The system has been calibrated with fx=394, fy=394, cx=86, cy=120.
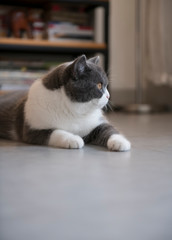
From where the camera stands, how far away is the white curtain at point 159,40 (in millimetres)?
3205

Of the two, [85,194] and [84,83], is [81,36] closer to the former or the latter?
[84,83]

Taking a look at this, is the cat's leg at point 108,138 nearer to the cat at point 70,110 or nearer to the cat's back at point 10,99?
the cat at point 70,110

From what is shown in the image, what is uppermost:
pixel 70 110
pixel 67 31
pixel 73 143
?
pixel 67 31

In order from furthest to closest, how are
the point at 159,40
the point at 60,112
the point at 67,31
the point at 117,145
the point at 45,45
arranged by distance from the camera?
the point at 159,40 < the point at 67,31 < the point at 45,45 < the point at 60,112 < the point at 117,145

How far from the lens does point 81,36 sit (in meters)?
3.16

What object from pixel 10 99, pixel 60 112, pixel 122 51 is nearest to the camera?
pixel 60 112

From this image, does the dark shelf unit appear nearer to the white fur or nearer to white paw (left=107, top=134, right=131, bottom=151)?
the white fur

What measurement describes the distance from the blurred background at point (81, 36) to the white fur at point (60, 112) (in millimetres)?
1520

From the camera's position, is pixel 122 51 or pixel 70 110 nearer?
pixel 70 110

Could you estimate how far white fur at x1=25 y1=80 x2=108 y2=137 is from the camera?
1473mm

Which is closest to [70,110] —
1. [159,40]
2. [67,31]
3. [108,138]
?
[108,138]

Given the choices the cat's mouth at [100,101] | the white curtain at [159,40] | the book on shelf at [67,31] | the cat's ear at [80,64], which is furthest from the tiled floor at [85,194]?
the white curtain at [159,40]

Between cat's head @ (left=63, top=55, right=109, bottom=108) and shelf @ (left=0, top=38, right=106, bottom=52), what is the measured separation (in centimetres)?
157

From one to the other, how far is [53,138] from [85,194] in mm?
611
